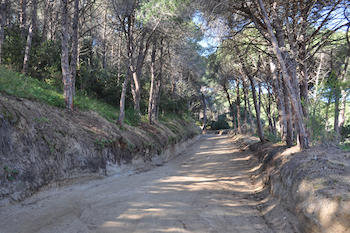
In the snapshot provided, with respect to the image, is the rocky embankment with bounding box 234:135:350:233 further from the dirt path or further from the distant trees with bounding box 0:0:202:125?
the distant trees with bounding box 0:0:202:125

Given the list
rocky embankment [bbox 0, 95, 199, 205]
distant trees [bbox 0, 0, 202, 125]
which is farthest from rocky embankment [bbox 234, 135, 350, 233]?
distant trees [bbox 0, 0, 202, 125]

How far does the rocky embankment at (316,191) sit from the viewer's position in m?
3.10

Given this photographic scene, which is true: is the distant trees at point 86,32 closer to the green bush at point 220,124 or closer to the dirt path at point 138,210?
the dirt path at point 138,210

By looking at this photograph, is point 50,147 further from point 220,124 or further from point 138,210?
point 220,124

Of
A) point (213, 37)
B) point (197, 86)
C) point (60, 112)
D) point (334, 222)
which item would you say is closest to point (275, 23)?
point (213, 37)

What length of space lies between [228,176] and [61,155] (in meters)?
5.68

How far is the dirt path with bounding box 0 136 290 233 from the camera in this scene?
390 cm

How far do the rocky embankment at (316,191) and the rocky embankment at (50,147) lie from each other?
16.3 ft

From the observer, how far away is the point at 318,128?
29.1 ft

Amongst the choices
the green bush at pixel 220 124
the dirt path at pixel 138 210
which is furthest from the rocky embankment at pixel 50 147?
the green bush at pixel 220 124

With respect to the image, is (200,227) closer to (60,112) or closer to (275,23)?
(60,112)

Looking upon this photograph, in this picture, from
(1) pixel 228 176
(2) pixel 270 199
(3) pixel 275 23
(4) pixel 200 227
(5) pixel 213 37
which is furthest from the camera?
(5) pixel 213 37

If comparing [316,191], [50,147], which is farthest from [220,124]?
[316,191]

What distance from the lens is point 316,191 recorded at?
12.4ft
